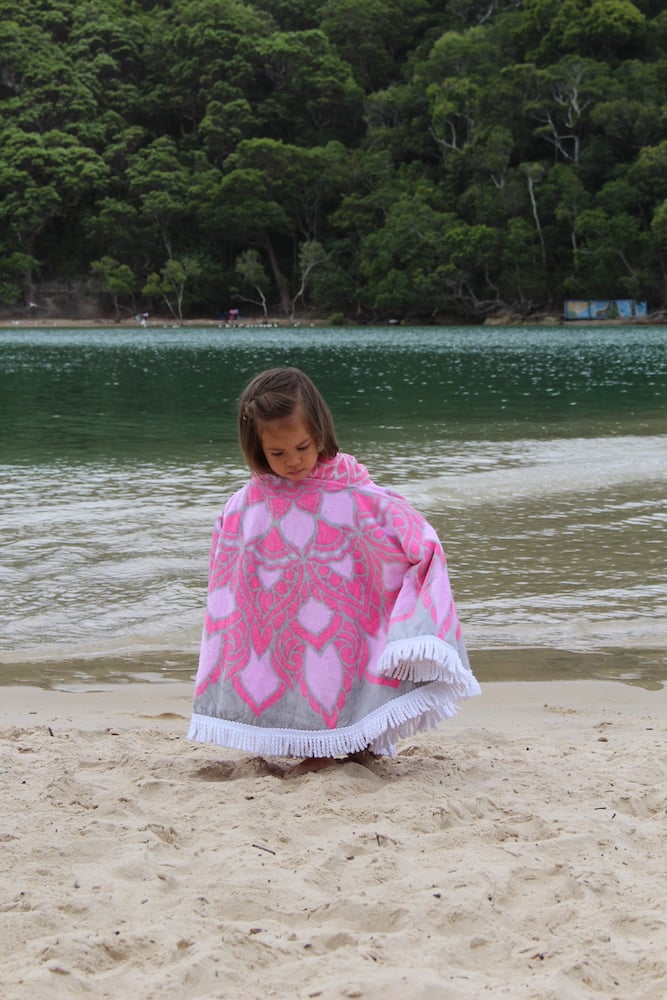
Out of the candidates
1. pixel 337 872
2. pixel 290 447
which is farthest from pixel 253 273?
pixel 337 872

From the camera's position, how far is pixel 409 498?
10500 millimetres

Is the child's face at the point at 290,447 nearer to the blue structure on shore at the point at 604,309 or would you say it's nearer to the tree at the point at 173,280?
the blue structure on shore at the point at 604,309

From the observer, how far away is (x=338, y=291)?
7862cm

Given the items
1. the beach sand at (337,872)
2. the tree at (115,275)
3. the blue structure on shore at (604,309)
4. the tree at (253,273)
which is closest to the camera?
the beach sand at (337,872)

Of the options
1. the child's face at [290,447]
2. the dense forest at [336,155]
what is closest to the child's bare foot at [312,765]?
the child's face at [290,447]

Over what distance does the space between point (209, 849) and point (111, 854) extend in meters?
0.25

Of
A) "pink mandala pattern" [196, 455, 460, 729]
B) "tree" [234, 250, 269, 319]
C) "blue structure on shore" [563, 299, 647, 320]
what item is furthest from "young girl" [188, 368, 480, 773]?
"tree" [234, 250, 269, 319]

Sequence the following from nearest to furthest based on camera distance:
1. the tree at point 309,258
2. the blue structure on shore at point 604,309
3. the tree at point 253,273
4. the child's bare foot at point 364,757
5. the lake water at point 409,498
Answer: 1. the child's bare foot at point 364,757
2. the lake water at point 409,498
3. the blue structure on shore at point 604,309
4. the tree at point 309,258
5. the tree at point 253,273

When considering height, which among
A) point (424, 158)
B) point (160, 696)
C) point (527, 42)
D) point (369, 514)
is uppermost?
point (527, 42)

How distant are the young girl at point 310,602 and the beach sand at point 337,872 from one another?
0.58ft

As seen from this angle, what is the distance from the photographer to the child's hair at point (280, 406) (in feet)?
11.1

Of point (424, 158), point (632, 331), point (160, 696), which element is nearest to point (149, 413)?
point (160, 696)

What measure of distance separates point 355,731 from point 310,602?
16.5 inches

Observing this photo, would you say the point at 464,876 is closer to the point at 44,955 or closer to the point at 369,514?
the point at 44,955
